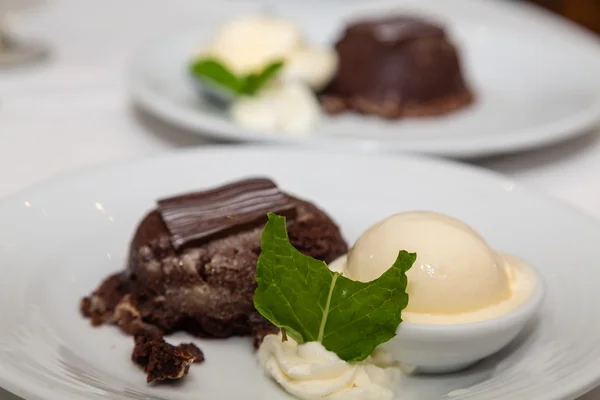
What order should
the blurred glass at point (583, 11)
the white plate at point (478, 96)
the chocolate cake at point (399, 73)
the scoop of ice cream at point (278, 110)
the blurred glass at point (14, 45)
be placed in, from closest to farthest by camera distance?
the white plate at point (478, 96)
the scoop of ice cream at point (278, 110)
the chocolate cake at point (399, 73)
the blurred glass at point (14, 45)
the blurred glass at point (583, 11)

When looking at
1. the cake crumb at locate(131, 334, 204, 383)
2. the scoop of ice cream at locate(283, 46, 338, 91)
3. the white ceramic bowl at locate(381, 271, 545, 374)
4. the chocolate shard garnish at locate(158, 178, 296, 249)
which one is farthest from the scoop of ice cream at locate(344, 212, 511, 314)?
the scoop of ice cream at locate(283, 46, 338, 91)

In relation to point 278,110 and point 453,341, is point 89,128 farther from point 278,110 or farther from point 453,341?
point 453,341

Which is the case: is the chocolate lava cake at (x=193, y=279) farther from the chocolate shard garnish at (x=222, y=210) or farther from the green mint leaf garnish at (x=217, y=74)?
the green mint leaf garnish at (x=217, y=74)

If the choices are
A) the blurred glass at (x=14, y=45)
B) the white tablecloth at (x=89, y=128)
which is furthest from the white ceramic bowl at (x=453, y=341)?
the blurred glass at (x=14, y=45)

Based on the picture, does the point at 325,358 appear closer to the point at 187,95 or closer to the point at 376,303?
the point at 376,303

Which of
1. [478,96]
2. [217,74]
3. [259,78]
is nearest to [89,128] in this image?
[217,74]

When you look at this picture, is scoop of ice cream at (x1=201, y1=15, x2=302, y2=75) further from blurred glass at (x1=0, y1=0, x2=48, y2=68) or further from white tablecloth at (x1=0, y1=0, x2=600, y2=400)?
blurred glass at (x1=0, y1=0, x2=48, y2=68)

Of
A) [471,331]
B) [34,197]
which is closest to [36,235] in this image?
[34,197]
